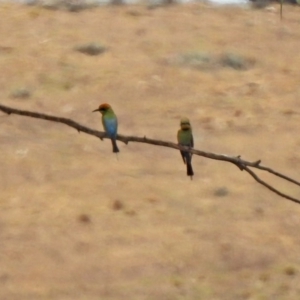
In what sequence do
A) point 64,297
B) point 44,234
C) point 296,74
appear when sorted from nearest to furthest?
point 64,297 < point 44,234 < point 296,74

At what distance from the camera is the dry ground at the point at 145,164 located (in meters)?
5.80

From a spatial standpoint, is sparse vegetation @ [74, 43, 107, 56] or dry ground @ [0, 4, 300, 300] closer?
dry ground @ [0, 4, 300, 300]

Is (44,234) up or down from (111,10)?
up

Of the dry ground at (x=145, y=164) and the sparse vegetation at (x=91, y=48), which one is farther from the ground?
the dry ground at (x=145, y=164)

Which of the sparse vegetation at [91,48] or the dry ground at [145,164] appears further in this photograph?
the sparse vegetation at [91,48]

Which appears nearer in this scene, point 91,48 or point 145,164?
point 145,164

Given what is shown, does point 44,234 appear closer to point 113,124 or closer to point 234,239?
point 234,239

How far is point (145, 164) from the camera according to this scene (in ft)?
25.9

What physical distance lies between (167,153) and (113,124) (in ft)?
17.3

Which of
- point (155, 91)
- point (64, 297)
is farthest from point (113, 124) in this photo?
point (155, 91)

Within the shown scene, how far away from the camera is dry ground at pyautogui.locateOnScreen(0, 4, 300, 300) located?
5805mm

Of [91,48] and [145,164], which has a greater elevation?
[145,164]

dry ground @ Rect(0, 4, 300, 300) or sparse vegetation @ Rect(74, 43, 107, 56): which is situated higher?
dry ground @ Rect(0, 4, 300, 300)

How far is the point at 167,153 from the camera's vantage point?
318 inches
